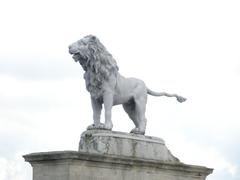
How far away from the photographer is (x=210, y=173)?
56.4 feet

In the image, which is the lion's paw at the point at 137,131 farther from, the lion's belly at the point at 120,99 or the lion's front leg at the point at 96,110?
the lion's front leg at the point at 96,110

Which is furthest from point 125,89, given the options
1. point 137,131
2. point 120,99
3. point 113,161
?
point 113,161

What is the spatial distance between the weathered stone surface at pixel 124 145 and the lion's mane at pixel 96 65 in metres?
0.83

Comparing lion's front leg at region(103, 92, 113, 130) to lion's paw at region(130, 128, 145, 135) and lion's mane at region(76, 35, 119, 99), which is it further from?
lion's paw at region(130, 128, 145, 135)

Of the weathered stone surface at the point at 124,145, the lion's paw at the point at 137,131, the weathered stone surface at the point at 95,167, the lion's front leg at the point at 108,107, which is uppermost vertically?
the lion's front leg at the point at 108,107

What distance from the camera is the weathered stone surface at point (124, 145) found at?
1528cm

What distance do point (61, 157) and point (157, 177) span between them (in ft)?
7.76

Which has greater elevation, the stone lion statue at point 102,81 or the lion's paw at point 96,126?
the stone lion statue at point 102,81

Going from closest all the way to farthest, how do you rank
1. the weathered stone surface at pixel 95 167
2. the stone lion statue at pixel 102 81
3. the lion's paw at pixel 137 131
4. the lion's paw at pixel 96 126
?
the weathered stone surface at pixel 95 167 < the stone lion statue at pixel 102 81 < the lion's paw at pixel 96 126 < the lion's paw at pixel 137 131

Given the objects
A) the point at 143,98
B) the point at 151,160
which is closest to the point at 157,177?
the point at 151,160

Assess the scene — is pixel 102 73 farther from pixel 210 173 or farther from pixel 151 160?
pixel 210 173

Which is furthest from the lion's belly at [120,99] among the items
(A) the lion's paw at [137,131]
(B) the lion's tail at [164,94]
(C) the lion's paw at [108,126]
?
(B) the lion's tail at [164,94]

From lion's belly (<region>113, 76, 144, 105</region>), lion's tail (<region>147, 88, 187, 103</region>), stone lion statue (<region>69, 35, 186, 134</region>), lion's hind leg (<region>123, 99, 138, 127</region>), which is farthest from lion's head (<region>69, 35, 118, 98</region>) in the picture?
lion's tail (<region>147, 88, 187, 103</region>)

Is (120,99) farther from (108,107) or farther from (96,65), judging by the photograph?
(96,65)
